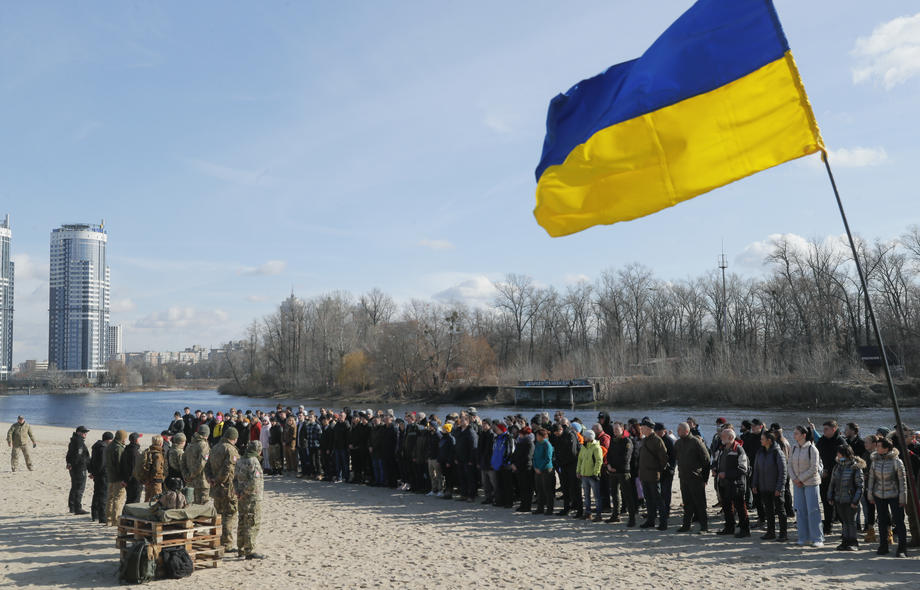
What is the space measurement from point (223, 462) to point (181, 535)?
1205 millimetres

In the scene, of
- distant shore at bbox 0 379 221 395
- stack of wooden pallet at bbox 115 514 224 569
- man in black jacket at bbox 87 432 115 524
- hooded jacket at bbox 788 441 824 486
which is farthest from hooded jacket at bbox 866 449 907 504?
distant shore at bbox 0 379 221 395

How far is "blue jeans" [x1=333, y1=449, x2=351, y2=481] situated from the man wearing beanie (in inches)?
265

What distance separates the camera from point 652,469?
11609 millimetres

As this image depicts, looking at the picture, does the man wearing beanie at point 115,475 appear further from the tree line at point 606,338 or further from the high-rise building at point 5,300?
the high-rise building at point 5,300

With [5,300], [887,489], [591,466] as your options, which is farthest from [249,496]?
[5,300]

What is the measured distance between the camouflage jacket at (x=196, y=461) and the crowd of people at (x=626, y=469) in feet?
0.07

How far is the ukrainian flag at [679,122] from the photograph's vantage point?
7.07 m

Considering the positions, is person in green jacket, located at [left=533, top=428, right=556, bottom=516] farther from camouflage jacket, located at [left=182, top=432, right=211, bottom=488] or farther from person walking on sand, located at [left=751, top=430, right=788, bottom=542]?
camouflage jacket, located at [left=182, top=432, right=211, bottom=488]

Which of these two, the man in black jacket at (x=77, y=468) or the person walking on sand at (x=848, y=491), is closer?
the person walking on sand at (x=848, y=491)

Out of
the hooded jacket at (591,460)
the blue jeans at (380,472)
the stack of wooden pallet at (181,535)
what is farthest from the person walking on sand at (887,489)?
the blue jeans at (380,472)

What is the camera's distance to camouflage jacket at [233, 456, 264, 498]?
32.1ft

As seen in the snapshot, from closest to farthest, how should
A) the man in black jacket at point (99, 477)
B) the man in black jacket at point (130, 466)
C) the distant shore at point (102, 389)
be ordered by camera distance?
the man in black jacket at point (130, 466)
the man in black jacket at point (99, 477)
the distant shore at point (102, 389)

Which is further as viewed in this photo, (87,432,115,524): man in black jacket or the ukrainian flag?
(87,432,115,524): man in black jacket

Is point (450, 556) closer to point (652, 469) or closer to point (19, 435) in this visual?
point (652, 469)
